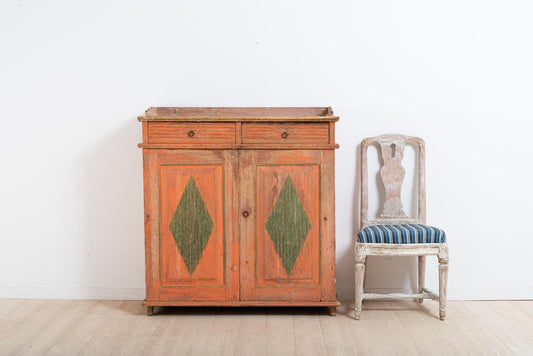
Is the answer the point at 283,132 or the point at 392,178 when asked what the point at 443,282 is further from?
the point at 283,132

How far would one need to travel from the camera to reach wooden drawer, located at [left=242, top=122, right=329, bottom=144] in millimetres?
A: 3143

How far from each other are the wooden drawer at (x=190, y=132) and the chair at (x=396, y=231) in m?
0.88

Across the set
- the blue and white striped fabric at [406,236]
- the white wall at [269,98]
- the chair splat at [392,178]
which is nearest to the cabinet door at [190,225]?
the white wall at [269,98]

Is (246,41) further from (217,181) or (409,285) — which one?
(409,285)

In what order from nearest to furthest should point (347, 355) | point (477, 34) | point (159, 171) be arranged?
point (347, 355), point (159, 171), point (477, 34)

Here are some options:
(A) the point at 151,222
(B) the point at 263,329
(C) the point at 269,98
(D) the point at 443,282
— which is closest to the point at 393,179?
(D) the point at 443,282

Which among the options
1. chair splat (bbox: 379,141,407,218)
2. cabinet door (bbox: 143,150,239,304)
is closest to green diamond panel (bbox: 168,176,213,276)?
cabinet door (bbox: 143,150,239,304)

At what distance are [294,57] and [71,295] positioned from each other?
2.05 metres

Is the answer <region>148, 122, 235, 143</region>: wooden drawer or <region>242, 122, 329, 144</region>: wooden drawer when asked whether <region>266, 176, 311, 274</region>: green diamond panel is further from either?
<region>148, 122, 235, 143</region>: wooden drawer

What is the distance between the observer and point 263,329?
302cm

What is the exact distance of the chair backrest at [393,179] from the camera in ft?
11.3

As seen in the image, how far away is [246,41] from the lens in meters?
3.50

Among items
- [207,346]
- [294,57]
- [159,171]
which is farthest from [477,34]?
[207,346]

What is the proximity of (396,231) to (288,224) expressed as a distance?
1.96ft
